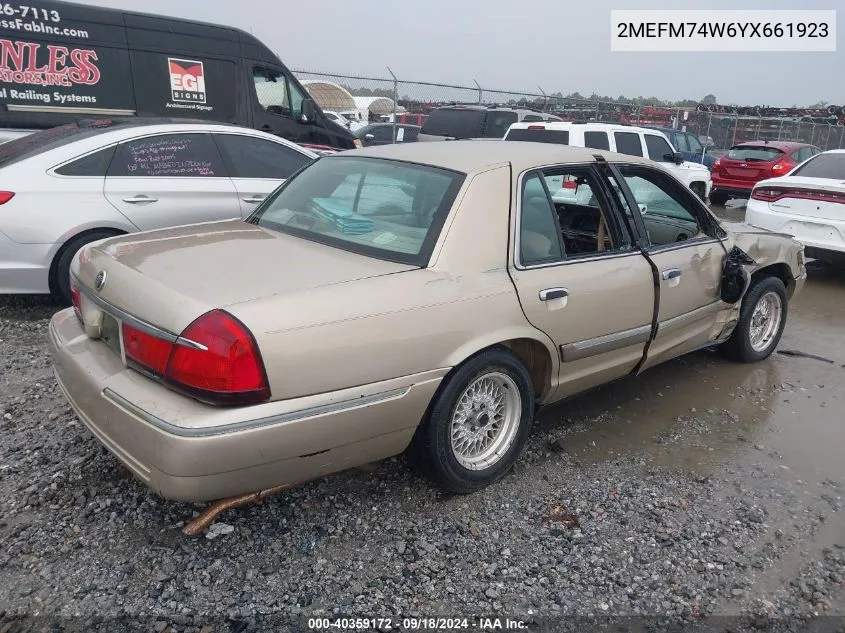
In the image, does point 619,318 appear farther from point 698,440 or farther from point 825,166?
point 825,166

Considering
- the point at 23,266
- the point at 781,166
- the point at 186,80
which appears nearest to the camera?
the point at 23,266

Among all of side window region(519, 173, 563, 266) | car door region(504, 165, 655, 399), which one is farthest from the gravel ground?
side window region(519, 173, 563, 266)

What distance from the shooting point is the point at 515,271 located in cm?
297

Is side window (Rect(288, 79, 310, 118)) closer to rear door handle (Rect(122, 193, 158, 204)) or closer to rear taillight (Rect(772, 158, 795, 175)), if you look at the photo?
rear door handle (Rect(122, 193, 158, 204))

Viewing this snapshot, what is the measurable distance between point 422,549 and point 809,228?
21.6 feet

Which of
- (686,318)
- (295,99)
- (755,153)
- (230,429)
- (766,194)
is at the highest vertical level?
(295,99)

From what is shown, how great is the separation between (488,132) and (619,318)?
371 inches

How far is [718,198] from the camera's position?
14.5 metres

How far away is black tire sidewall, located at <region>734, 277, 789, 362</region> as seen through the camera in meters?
4.68

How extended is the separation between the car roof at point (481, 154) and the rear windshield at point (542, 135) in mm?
5419

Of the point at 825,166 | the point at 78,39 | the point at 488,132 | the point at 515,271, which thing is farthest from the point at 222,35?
the point at 825,166

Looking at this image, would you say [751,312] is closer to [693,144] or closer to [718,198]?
[718,198]

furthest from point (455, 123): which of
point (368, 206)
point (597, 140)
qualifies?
point (368, 206)

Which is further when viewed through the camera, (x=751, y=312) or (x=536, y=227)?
(x=751, y=312)
